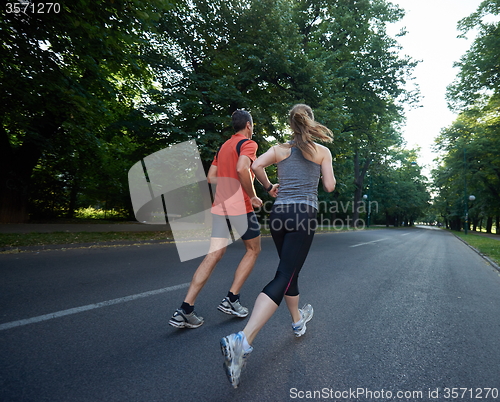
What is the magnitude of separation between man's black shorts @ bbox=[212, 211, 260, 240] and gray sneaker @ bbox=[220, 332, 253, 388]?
119cm

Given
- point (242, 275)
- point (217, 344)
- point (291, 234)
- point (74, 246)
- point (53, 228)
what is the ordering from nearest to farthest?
point (291, 234), point (217, 344), point (242, 275), point (74, 246), point (53, 228)

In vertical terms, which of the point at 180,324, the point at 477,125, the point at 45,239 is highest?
the point at 477,125

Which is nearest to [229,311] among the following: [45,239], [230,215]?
[230,215]

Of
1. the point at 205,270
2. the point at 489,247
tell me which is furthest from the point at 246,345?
the point at 489,247

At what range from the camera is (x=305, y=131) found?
2301mm

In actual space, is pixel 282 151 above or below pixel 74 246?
above

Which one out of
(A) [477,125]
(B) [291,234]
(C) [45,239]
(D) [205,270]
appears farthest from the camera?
(A) [477,125]

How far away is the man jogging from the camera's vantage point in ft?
8.91

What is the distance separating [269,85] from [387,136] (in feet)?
52.8

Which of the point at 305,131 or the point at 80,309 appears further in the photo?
the point at 80,309

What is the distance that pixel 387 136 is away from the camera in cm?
2516

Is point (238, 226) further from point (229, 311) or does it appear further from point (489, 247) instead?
point (489, 247)

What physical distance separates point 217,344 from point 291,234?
45.9 inches

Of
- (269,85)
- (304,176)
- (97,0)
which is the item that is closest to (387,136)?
(269,85)
